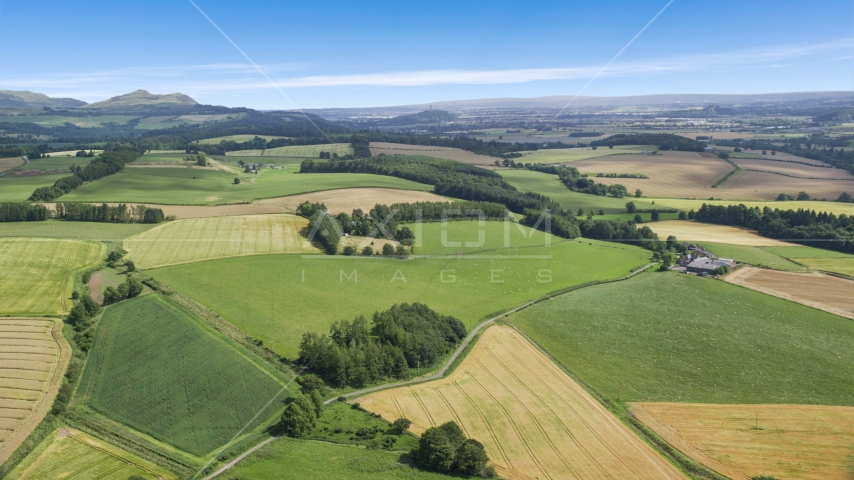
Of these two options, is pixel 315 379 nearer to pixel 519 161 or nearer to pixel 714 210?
pixel 714 210

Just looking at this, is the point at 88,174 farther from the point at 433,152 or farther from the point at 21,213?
the point at 433,152

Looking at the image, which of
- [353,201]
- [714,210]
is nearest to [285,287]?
[353,201]

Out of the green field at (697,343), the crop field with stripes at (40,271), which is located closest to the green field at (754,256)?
the green field at (697,343)

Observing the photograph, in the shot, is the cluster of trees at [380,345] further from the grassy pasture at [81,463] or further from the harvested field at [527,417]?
the grassy pasture at [81,463]

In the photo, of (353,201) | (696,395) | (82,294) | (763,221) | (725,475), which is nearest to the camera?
(725,475)

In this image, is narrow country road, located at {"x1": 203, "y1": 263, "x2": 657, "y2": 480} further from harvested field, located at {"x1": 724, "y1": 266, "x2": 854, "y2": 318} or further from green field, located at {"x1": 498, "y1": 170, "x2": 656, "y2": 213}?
green field, located at {"x1": 498, "y1": 170, "x2": 656, "y2": 213}

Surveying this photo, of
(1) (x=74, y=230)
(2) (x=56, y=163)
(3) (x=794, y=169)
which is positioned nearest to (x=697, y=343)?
(1) (x=74, y=230)
